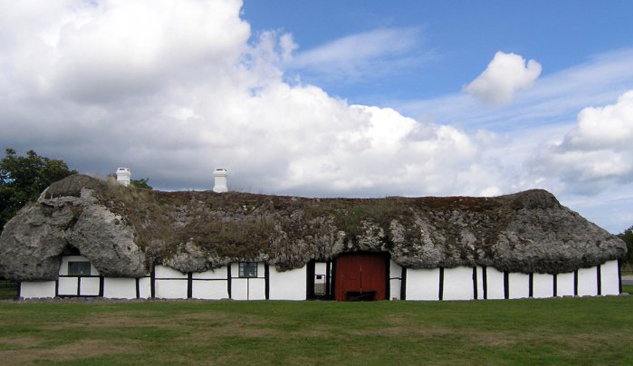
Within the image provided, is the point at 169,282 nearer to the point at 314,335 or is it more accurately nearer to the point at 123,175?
the point at 123,175

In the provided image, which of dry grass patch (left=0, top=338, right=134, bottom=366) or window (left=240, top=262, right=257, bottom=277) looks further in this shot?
window (left=240, top=262, right=257, bottom=277)

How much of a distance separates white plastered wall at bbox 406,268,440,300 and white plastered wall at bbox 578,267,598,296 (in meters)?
6.32

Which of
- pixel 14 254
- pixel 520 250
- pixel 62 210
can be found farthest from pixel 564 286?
pixel 14 254

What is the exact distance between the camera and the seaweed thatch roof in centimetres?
2206

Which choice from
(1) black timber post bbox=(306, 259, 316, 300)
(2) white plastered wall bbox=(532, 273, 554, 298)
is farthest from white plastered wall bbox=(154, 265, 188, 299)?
(2) white plastered wall bbox=(532, 273, 554, 298)

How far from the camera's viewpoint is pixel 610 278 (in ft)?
81.9

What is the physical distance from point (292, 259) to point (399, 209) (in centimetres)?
528

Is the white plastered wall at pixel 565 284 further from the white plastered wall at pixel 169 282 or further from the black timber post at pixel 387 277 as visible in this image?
the white plastered wall at pixel 169 282

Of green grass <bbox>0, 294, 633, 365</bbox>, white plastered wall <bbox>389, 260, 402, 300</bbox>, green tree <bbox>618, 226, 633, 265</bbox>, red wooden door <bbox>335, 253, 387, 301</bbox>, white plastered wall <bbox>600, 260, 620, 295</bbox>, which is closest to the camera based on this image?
green grass <bbox>0, 294, 633, 365</bbox>

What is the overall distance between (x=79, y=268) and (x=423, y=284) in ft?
45.0

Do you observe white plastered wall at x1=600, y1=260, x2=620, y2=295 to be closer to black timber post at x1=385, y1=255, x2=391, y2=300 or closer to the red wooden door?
black timber post at x1=385, y1=255, x2=391, y2=300

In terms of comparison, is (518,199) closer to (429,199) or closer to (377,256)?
(429,199)

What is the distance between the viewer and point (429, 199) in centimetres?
2630

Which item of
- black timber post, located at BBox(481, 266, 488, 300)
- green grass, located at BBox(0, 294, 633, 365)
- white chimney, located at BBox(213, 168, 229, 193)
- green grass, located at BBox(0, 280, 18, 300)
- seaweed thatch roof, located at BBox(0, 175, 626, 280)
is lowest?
green grass, located at BBox(0, 280, 18, 300)
